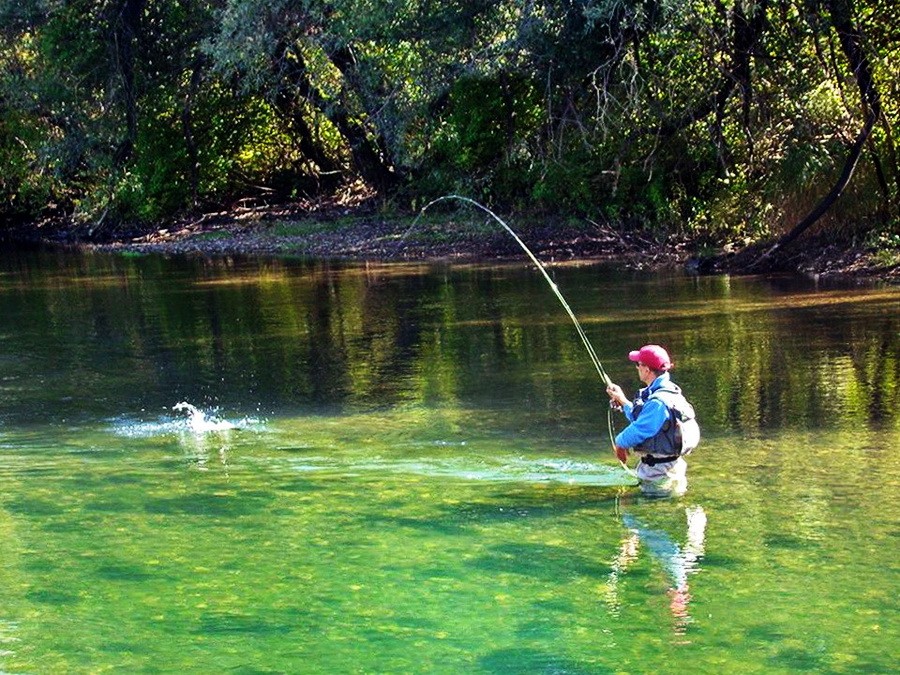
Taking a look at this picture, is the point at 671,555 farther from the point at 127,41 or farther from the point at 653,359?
the point at 127,41

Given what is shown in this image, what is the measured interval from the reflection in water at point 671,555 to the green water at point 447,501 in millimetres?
25

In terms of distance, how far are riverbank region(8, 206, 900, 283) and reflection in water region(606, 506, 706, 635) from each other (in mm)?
11196

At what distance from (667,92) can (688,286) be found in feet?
12.2

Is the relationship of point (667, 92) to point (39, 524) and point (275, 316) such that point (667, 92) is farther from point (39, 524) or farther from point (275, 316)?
point (39, 524)

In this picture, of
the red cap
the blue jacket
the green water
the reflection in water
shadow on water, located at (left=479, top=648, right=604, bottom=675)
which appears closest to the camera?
shadow on water, located at (left=479, top=648, right=604, bottom=675)

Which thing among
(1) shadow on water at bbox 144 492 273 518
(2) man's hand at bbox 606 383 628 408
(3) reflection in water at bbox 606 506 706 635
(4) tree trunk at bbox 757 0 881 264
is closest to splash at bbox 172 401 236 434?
(1) shadow on water at bbox 144 492 273 518

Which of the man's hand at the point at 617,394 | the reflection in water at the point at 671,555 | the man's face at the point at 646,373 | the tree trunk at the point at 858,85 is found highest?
the tree trunk at the point at 858,85

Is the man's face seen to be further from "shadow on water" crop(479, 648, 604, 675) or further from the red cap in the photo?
"shadow on water" crop(479, 648, 604, 675)

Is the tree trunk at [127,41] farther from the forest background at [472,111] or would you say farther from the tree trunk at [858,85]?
the tree trunk at [858,85]

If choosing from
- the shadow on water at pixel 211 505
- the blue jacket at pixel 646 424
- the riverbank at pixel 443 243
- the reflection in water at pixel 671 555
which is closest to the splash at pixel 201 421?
the shadow on water at pixel 211 505

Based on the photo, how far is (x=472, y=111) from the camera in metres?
26.2

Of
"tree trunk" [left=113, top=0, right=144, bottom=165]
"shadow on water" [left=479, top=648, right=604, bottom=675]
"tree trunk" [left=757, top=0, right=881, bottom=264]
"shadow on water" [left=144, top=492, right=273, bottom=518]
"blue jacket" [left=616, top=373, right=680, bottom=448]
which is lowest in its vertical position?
"shadow on water" [left=479, top=648, right=604, bottom=675]

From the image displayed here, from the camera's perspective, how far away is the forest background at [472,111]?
20469mm

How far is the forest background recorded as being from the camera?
20.5 metres
